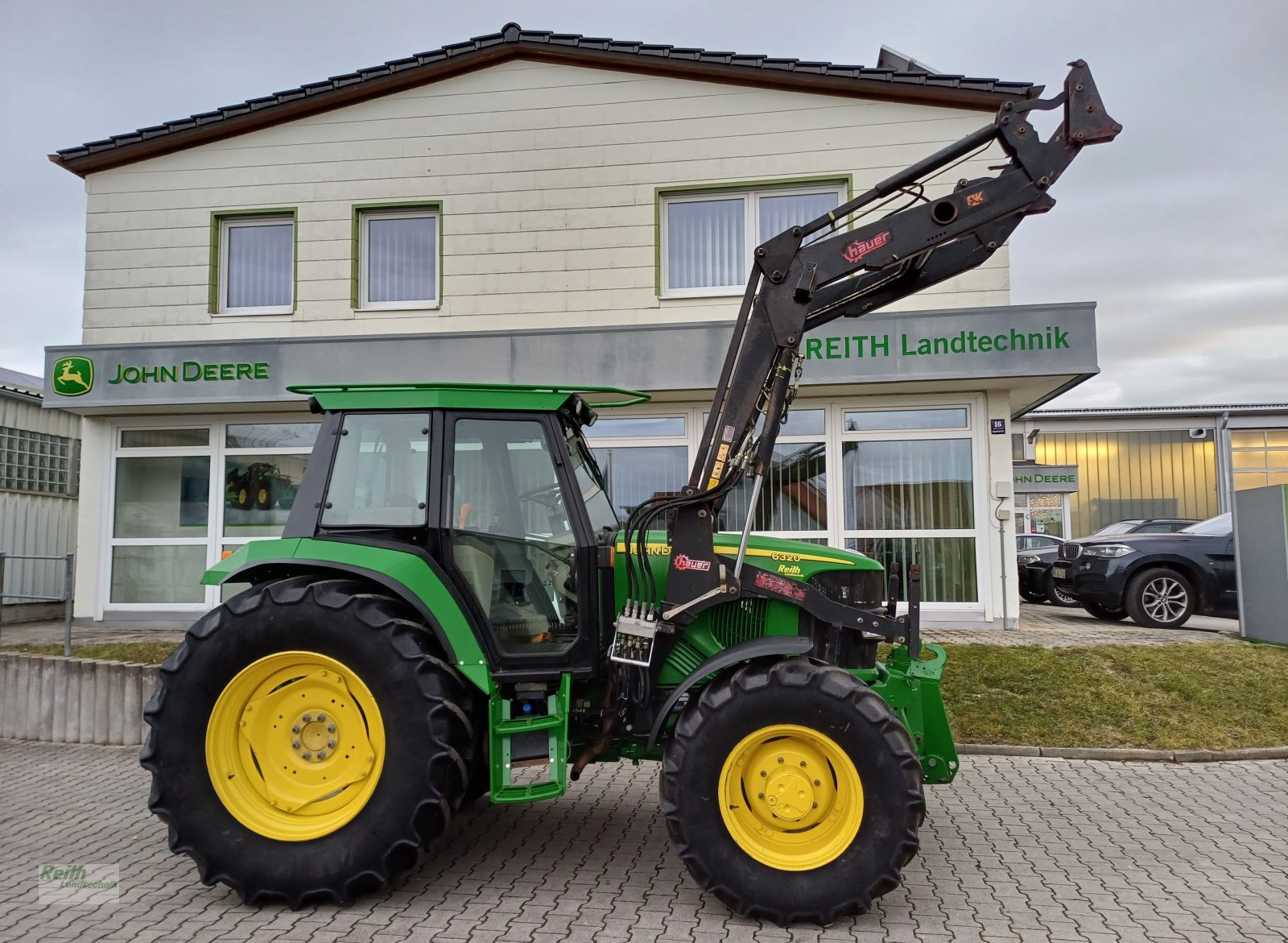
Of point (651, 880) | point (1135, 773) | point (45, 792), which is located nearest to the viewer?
point (651, 880)

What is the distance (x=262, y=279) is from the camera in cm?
1213

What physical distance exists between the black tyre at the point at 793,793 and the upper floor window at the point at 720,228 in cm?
801

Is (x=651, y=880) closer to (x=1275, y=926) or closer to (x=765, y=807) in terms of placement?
(x=765, y=807)

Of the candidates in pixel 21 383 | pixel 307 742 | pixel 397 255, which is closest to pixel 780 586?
pixel 307 742

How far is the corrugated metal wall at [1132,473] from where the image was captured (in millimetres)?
31625

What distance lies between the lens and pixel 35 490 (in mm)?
14469

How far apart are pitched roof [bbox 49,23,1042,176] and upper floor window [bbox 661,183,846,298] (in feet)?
4.32

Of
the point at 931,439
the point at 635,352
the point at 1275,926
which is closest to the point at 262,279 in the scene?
the point at 635,352

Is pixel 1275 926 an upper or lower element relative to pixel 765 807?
lower

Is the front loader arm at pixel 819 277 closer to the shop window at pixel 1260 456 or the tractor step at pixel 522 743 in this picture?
the tractor step at pixel 522 743

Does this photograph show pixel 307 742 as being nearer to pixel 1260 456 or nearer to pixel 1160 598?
pixel 1160 598

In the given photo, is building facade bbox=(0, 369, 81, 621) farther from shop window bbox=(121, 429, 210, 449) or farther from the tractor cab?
the tractor cab

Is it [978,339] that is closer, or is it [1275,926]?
[1275,926]

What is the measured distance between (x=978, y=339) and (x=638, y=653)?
726 cm
